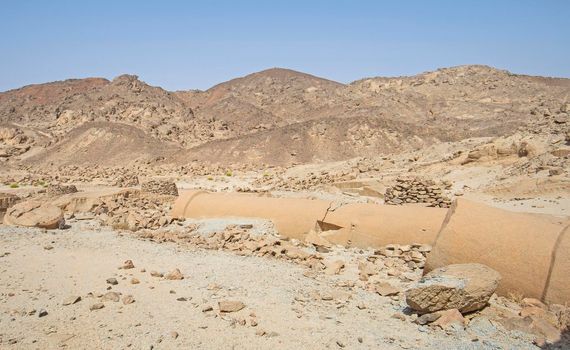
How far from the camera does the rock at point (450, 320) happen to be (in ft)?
15.9

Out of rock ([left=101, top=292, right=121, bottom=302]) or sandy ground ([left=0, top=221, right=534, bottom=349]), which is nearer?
sandy ground ([left=0, top=221, right=534, bottom=349])

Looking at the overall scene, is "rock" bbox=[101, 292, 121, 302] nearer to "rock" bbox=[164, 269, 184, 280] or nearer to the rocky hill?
"rock" bbox=[164, 269, 184, 280]

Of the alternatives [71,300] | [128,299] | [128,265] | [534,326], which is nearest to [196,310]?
[128,299]

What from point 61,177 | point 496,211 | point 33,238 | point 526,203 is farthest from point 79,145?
point 496,211

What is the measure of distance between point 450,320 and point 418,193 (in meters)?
7.42

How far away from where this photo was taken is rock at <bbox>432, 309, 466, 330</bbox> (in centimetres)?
484

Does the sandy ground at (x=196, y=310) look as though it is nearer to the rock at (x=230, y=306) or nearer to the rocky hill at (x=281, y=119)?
the rock at (x=230, y=306)

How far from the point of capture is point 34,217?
32.3 ft

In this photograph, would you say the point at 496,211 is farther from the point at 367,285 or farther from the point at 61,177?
the point at 61,177

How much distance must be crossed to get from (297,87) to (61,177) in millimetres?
34877

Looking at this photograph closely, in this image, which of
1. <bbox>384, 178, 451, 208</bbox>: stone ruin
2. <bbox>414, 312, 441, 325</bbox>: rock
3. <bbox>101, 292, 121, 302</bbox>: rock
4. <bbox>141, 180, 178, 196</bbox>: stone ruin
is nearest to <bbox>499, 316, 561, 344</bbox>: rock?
<bbox>414, 312, 441, 325</bbox>: rock

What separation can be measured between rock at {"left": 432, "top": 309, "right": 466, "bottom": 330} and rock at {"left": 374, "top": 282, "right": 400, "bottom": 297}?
41.3 inches

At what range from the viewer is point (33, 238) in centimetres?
872

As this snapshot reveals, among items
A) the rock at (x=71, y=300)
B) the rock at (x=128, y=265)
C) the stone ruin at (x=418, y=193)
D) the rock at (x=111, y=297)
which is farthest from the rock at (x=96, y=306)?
the stone ruin at (x=418, y=193)
